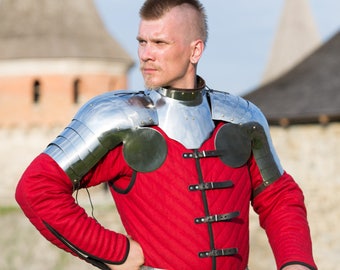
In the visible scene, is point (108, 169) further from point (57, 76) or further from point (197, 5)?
point (57, 76)

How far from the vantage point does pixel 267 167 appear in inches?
133

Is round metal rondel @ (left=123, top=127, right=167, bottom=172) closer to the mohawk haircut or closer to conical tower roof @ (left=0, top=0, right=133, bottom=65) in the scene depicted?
the mohawk haircut

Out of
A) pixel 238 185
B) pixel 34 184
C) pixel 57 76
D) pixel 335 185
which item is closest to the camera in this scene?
pixel 34 184

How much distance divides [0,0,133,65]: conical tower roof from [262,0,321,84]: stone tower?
18.8 ft

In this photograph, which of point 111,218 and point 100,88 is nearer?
point 111,218

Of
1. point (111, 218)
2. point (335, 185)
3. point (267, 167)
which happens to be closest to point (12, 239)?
point (111, 218)

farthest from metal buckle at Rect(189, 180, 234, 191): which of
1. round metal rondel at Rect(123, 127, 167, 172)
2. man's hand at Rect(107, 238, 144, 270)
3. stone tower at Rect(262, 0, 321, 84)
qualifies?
stone tower at Rect(262, 0, 321, 84)

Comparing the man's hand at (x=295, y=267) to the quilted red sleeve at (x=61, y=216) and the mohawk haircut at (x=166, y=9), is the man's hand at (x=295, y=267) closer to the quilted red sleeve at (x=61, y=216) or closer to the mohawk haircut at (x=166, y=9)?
the quilted red sleeve at (x=61, y=216)

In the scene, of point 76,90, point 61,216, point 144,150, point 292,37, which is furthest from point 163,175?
point 292,37

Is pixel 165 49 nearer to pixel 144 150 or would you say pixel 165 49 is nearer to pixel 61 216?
pixel 144 150

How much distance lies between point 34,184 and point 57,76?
1219 inches

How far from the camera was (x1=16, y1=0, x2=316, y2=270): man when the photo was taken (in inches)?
123

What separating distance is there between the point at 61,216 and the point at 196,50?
0.70 meters

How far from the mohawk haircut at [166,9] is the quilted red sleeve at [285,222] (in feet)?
1.82
